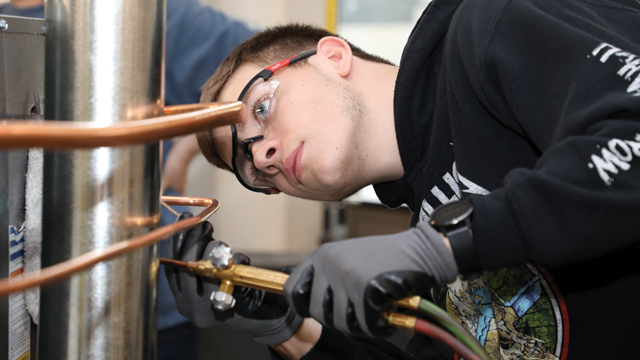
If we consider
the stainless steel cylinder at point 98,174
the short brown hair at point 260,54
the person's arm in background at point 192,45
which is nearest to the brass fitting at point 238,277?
the stainless steel cylinder at point 98,174

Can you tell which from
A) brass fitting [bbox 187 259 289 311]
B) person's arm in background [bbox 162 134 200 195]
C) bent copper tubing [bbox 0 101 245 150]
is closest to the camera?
bent copper tubing [bbox 0 101 245 150]

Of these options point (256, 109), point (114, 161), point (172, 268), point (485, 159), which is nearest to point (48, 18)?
point (114, 161)

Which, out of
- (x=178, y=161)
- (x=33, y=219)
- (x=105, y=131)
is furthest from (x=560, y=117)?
(x=178, y=161)

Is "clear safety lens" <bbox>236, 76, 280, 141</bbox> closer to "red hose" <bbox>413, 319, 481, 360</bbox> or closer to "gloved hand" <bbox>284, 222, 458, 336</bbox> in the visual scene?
"gloved hand" <bbox>284, 222, 458, 336</bbox>

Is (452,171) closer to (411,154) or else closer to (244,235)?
(411,154)

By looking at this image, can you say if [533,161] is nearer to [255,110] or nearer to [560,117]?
[560,117]

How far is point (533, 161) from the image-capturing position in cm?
77

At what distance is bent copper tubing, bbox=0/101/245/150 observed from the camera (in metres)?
0.27

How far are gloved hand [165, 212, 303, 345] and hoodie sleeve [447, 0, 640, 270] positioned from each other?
14.7 inches

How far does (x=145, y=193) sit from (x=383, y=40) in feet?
8.38

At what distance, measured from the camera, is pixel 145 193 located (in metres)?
0.48

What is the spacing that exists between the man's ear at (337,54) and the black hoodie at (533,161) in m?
0.16

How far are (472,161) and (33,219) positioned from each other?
650 millimetres

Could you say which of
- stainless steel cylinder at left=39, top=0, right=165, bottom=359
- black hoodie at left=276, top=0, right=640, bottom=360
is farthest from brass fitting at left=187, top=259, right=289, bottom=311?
black hoodie at left=276, top=0, right=640, bottom=360
